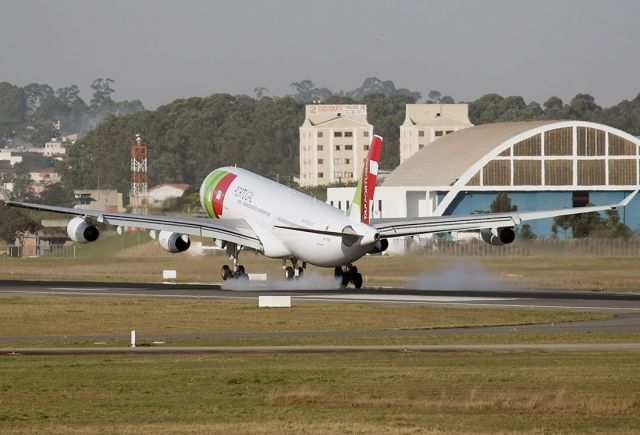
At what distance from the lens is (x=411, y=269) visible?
327 ft

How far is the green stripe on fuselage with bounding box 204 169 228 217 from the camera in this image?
307 ft

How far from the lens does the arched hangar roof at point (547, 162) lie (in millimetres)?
166750

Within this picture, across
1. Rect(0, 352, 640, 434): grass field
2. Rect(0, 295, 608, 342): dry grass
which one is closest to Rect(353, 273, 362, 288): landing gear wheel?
Rect(0, 295, 608, 342): dry grass

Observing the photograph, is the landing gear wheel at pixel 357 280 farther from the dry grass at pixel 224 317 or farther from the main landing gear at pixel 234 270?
the dry grass at pixel 224 317

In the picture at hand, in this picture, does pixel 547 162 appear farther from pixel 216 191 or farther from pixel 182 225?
pixel 182 225

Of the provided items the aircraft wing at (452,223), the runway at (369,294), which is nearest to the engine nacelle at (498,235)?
the aircraft wing at (452,223)

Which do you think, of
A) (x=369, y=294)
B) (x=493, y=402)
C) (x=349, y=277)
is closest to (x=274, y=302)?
(x=369, y=294)

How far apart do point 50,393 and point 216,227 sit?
49156 millimetres

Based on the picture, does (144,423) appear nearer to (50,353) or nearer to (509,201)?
(50,353)

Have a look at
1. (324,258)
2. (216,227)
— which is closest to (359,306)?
(324,258)

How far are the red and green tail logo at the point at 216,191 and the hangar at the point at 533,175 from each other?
2750 inches

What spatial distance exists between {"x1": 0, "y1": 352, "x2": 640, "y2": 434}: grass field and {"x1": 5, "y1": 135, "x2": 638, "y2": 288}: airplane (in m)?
30.0

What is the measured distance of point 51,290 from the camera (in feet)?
271

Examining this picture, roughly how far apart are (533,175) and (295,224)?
90532 mm
